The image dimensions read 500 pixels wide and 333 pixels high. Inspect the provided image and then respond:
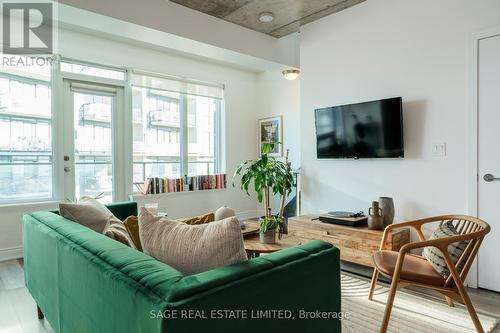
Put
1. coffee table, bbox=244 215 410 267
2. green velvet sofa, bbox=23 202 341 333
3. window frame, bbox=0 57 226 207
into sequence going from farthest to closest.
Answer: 1. window frame, bbox=0 57 226 207
2. coffee table, bbox=244 215 410 267
3. green velvet sofa, bbox=23 202 341 333

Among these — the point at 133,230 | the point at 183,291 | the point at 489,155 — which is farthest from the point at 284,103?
the point at 183,291

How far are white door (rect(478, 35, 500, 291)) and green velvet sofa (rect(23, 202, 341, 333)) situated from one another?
1.98 m

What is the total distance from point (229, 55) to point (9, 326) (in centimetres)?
330

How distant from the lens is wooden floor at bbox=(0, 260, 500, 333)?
6.89ft

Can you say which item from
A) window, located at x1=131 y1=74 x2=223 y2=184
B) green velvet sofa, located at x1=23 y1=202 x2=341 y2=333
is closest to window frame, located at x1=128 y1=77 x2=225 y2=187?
window, located at x1=131 y1=74 x2=223 y2=184

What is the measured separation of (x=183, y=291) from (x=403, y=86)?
298 cm

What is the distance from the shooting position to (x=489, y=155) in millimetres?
2584

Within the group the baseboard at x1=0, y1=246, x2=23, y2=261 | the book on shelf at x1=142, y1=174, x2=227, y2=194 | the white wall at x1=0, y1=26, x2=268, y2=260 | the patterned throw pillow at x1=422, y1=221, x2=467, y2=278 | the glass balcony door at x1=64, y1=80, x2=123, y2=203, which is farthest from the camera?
the book on shelf at x1=142, y1=174, x2=227, y2=194

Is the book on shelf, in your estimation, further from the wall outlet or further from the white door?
the white door

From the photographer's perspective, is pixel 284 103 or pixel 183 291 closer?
pixel 183 291

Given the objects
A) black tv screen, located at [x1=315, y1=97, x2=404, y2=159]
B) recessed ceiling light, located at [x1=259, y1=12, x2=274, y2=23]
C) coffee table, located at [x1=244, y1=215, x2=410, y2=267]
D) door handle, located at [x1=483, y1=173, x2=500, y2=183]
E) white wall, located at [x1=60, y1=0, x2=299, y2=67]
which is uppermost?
recessed ceiling light, located at [x1=259, y1=12, x2=274, y2=23]

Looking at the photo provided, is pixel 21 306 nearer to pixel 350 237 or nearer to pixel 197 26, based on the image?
pixel 350 237

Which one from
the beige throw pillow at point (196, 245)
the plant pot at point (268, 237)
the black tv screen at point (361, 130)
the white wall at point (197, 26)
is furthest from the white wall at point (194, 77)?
Answer: the beige throw pillow at point (196, 245)

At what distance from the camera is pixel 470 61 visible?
8.77ft
